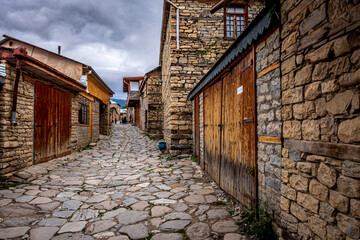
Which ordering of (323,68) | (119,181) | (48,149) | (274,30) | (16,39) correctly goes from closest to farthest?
(323,68) < (274,30) < (119,181) < (48,149) < (16,39)

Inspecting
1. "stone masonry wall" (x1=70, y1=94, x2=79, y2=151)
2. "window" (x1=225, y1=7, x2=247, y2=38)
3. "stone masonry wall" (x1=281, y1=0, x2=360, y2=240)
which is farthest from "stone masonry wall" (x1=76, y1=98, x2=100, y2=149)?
"stone masonry wall" (x1=281, y1=0, x2=360, y2=240)

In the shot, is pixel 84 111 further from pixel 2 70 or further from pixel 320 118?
pixel 320 118

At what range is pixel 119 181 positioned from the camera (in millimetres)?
5535

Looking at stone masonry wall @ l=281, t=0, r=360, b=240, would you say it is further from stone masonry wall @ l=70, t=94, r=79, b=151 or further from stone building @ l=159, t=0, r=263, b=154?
stone masonry wall @ l=70, t=94, r=79, b=151

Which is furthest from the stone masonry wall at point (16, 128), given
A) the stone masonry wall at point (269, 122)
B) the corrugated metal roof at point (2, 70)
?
the stone masonry wall at point (269, 122)

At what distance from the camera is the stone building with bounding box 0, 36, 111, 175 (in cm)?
510

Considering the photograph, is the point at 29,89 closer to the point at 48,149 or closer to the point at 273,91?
the point at 48,149

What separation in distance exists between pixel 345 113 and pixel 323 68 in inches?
18.0

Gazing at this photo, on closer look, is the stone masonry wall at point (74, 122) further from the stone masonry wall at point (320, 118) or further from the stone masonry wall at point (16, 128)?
the stone masonry wall at point (320, 118)

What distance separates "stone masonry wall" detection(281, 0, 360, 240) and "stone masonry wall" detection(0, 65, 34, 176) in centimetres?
623

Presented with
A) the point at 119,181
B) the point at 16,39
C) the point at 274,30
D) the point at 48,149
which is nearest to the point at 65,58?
the point at 16,39

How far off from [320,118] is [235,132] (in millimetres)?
1860

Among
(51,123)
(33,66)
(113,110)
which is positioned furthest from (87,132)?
(113,110)

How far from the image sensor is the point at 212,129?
5160 millimetres
